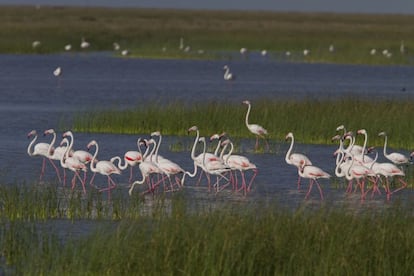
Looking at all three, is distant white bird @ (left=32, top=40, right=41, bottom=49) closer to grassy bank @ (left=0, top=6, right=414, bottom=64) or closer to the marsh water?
grassy bank @ (left=0, top=6, right=414, bottom=64)

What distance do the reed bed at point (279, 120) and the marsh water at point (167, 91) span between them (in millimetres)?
201

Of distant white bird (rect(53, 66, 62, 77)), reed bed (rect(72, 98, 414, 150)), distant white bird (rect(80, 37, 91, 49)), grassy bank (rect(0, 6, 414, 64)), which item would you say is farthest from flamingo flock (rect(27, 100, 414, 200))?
distant white bird (rect(80, 37, 91, 49))

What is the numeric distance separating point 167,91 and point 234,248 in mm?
28770

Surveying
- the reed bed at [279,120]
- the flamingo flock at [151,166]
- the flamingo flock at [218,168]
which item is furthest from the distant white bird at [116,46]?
the flamingo flock at [151,166]

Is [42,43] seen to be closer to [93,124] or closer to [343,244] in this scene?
[93,124]

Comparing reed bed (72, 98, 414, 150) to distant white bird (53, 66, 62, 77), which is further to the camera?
distant white bird (53, 66, 62, 77)

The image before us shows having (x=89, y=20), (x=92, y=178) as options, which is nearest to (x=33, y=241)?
(x=92, y=178)

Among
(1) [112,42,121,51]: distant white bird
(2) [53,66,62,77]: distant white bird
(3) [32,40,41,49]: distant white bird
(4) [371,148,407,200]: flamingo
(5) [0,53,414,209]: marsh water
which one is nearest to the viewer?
(4) [371,148,407,200]: flamingo

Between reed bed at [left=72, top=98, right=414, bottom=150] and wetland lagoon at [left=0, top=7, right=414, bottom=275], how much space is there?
0.03 meters

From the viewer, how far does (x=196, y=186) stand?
1798 centimetres

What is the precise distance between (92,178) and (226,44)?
46.7 metres

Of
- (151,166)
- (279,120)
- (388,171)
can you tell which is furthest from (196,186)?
(279,120)

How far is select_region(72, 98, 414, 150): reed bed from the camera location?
2270 cm

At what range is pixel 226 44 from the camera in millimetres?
63875
